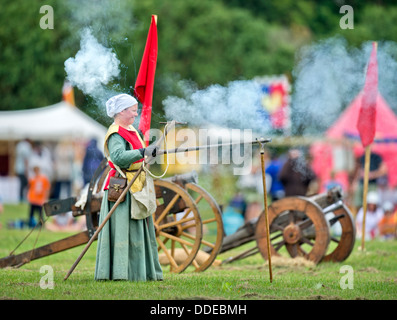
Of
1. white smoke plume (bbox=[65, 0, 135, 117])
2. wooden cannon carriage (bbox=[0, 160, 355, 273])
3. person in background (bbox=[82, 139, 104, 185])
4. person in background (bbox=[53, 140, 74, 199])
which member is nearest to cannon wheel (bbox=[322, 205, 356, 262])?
wooden cannon carriage (bbox=[0, 160, 355, 273])

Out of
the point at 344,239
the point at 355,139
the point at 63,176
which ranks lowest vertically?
the point at 344,239

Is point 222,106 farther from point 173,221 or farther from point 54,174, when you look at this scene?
point 54,174

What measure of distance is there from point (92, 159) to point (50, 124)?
1015cm

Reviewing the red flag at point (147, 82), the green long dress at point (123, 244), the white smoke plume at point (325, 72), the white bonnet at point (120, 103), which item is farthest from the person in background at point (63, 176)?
the white bonnet at point (120, 103)

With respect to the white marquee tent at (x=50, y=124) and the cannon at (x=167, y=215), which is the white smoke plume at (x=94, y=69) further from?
the white marquee tent at (x=50, y=124)

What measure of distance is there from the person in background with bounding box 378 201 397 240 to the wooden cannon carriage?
483cm

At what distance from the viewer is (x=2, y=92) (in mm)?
28969

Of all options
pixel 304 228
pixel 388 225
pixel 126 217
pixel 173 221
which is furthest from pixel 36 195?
pixel 126 217

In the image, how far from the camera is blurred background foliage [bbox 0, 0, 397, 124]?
87.6 feet

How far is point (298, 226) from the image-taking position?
331 inches

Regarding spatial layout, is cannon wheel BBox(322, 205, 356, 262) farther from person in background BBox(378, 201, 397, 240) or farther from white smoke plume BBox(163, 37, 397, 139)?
person in background BBox(378, 201, 397, 240)

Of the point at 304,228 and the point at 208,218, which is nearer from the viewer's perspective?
the point at 208,218

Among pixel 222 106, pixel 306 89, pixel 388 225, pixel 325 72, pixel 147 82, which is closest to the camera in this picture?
pixel 147 82
